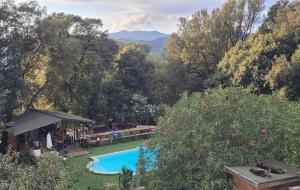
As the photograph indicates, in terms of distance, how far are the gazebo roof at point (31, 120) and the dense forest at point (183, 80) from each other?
2.00 ft

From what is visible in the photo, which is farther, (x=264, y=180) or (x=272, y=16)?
(x=272, y=16)

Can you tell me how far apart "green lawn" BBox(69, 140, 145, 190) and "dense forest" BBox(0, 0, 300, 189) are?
3.83 m

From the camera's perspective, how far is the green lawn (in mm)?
15752

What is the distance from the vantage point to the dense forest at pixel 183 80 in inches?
466

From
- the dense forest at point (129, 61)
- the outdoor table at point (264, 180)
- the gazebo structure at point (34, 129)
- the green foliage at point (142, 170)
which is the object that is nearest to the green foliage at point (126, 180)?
the green foliage at point (142, 170)

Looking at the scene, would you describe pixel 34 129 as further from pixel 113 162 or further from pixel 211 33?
pixel 211 33

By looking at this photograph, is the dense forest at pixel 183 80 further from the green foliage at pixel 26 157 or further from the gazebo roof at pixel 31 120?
the green foliage at pixel 26 157

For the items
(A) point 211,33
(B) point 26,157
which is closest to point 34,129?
(B) point 26,157

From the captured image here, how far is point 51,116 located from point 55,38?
15.1 feet

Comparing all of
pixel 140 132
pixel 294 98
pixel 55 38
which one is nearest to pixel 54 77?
pixel 55 38

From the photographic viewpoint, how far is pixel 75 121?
74.2 ft

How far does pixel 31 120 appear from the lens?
21.5 metres

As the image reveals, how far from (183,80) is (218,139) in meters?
21.8

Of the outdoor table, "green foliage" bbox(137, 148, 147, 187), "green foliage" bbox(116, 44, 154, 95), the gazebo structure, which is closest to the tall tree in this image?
the gazebo structure
